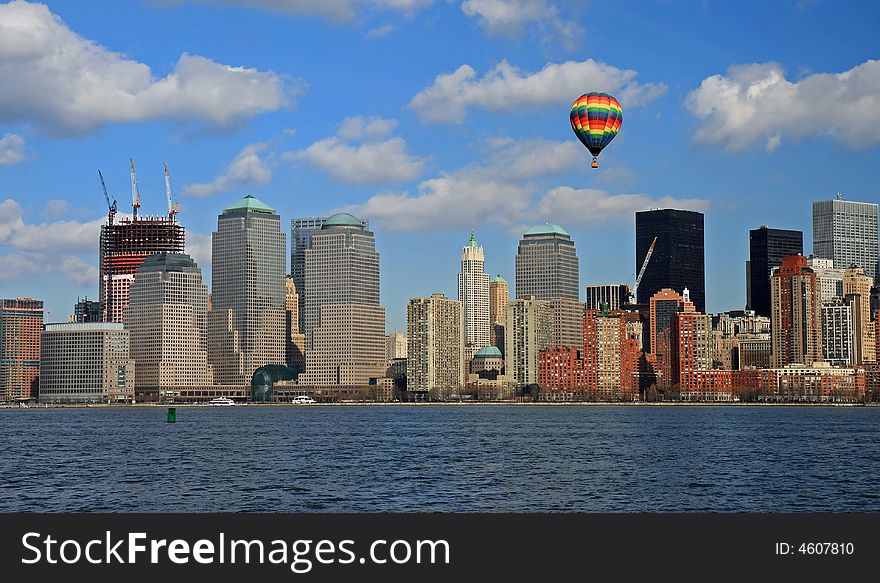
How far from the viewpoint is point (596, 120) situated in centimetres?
14962

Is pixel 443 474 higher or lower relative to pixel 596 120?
lower

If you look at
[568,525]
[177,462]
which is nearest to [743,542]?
[568,525]

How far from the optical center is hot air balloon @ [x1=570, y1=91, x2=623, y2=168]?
5891 inches

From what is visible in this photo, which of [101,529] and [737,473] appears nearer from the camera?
[101,529]

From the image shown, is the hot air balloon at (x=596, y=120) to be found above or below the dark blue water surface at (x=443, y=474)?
above

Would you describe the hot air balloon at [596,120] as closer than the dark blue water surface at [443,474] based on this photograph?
No

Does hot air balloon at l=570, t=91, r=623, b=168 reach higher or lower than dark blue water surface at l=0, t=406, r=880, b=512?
higher

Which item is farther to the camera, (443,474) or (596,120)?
(596,120)

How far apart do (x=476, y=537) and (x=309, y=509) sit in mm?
34905

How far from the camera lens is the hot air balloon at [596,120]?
150 metres

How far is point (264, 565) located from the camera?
3662 cm

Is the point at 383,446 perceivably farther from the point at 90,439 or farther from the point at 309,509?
the point at 309,509

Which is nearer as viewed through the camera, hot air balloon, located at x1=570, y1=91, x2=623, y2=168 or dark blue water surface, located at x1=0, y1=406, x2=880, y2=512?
dark blue water surface, located at x1=0, y1=406, x2=880, y2=512

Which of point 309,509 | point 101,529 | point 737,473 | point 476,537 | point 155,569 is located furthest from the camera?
point 737,473
